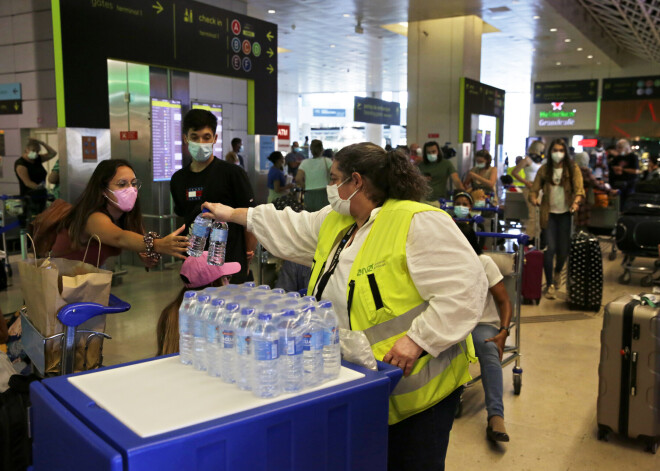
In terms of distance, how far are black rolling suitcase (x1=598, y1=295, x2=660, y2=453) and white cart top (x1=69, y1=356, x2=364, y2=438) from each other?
8.05 feet

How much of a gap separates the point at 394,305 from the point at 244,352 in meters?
0.59

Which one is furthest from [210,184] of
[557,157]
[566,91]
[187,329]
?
[566,91]

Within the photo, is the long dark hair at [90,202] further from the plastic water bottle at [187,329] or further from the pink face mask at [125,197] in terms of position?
the plastic water bottle at [187,329]

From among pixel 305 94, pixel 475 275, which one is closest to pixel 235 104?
pixel 475 275

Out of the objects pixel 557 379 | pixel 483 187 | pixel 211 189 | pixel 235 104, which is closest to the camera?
pixel 211 189

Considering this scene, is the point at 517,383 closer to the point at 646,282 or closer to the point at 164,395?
the point at 164,395

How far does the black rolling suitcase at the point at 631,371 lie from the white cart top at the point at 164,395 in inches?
96.6

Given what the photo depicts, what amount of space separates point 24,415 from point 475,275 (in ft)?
6.04

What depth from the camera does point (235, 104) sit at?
472 inches

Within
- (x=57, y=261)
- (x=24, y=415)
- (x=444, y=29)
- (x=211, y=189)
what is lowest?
(x=24, y=415)

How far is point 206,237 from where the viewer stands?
262cm

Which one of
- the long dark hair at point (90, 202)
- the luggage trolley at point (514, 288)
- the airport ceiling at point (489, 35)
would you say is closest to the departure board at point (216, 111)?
the airport ceiling at point (489, 35)

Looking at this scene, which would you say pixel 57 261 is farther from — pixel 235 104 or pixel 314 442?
pixel 235 104

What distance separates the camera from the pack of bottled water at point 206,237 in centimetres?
259
